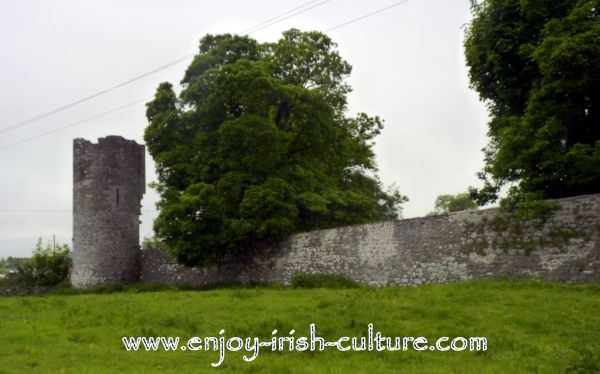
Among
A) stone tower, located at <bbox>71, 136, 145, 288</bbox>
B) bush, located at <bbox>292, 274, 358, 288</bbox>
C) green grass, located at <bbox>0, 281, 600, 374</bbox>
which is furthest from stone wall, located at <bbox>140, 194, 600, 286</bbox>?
stone tower, located at <bbox>71, 136, 145, 288</bbox>

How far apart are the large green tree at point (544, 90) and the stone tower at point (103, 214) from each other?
56.3ft

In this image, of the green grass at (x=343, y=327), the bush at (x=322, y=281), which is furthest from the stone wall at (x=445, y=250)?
the green grass at (x=343, y=327)

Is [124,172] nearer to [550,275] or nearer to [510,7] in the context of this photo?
[510,7]

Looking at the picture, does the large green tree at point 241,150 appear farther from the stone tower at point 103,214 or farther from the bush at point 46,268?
the bush at point 46,268

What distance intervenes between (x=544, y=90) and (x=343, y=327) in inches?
344

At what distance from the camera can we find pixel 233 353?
9.61 metres

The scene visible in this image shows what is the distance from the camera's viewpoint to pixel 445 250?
15.7 metres

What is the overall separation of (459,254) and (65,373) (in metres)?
10.3

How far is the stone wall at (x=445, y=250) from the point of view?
43.3ft

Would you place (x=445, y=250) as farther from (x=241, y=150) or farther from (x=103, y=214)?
(x=103, y=214)

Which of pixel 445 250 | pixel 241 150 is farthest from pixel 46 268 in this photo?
pixel 445 250

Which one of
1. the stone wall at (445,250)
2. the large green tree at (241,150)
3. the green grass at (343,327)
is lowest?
the green grass at (343,327)

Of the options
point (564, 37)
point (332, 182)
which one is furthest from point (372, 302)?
point (332, 182)

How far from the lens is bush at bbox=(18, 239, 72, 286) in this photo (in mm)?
30281
